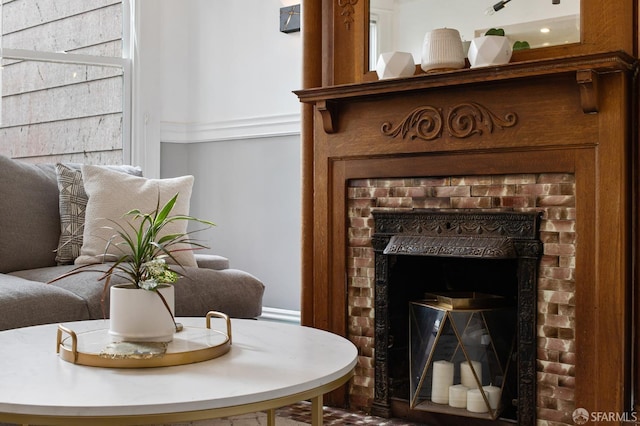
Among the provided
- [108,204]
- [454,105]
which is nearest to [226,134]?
[108,204]

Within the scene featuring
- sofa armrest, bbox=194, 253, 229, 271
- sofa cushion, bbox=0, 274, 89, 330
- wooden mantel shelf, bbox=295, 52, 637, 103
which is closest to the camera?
wooden mantel shelf, bbox=295, 52, 637, 103

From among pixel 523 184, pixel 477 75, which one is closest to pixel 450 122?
pixel 477 75

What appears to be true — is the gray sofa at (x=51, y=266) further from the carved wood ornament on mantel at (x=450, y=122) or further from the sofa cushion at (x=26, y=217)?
the carved wood ornament on mantel at (x=450, y=122)

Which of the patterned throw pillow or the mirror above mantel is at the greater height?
the mirror above mantel

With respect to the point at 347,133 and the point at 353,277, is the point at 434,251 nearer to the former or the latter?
the point at 353,277

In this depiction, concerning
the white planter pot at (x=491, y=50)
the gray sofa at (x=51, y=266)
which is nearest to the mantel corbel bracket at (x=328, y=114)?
the white planter pot at (x=491, y=50)

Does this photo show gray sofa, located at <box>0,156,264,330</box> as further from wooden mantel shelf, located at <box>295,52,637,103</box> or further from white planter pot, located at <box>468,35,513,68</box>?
white planter pot, located at <box>468,35,513,68</box>

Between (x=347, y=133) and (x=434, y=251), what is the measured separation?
0.61 meters

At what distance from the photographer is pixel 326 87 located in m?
2.76

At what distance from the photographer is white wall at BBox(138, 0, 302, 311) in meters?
3.88

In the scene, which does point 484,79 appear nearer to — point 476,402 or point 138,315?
Answer: point 476,402

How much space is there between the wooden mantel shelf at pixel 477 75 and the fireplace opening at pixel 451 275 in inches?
17.7

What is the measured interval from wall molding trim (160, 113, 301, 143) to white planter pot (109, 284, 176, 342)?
227 centimetres

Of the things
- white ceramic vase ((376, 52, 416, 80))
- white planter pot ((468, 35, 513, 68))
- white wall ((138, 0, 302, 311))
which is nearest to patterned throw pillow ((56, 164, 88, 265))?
white wall ((138, 0, 302, 311))
